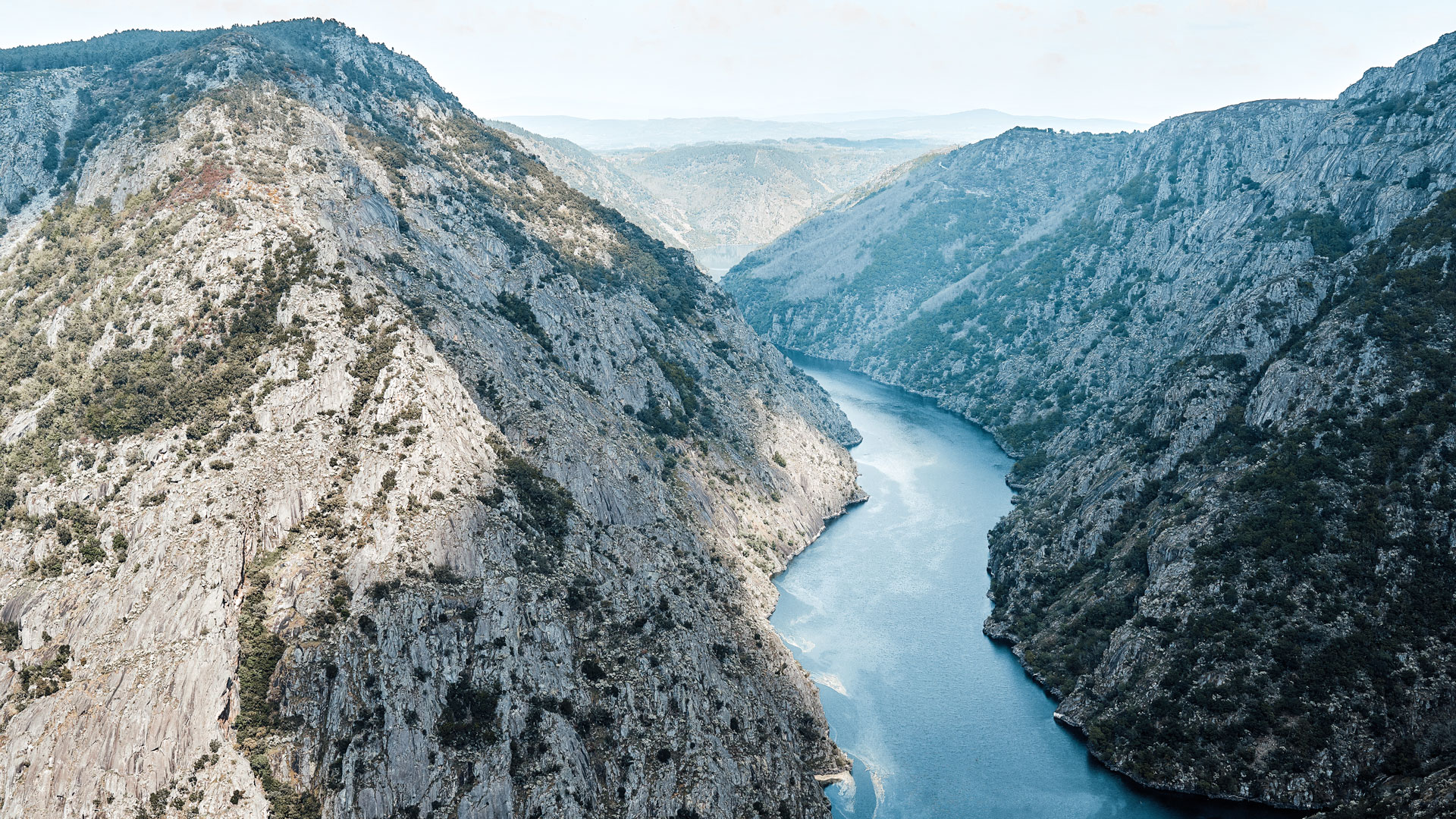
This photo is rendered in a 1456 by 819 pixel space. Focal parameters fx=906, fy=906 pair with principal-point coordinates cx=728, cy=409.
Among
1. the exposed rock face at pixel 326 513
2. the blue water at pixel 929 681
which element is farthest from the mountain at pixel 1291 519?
the exposed rock face at pixel 326 513

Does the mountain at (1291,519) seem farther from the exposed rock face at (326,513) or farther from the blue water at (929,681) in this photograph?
the exposed rock face at (326,513)

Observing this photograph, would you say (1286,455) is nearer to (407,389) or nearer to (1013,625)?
(1013,625)

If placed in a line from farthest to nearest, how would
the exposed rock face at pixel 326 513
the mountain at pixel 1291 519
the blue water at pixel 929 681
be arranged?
the blue water at pixel 929 681 < the mountain at pixel 1291 519 < the exposed rock face at pixel 326 513

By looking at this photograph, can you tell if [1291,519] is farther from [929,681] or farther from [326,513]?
[326,513]

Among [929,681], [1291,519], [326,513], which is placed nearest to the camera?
[326,513]

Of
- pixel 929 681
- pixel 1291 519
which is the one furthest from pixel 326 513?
pixel 1291 519
